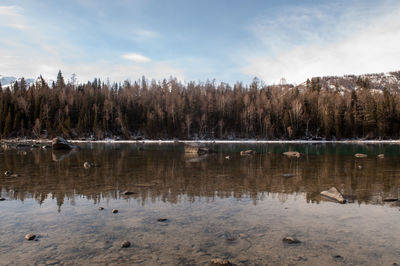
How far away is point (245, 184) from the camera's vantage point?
56.8ft

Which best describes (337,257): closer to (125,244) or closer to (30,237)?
(125,244)

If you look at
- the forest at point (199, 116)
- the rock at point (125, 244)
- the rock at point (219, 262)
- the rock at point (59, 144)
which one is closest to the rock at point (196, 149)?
the rock at point (59, 144)

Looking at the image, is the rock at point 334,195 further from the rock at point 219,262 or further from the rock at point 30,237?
the rock at point 30,237

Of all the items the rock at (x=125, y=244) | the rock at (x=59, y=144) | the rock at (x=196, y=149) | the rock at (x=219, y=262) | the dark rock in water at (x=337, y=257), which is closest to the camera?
the rock at (x=219, y=262)

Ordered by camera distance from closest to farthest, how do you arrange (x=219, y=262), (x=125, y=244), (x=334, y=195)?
(x=219, y=262) < (x=125, y=244) < (x=334, y=195)

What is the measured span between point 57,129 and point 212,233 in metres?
109

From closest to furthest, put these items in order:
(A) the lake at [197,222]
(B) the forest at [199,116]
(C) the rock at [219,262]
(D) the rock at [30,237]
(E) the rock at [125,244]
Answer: (C) the rock at [219,262] → (A) the lake at [197,222] → (E) the rock at [125,244] → (D) the rock at [30,237] → (B) the forest at [199,116]

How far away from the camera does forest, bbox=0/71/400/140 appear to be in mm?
102688

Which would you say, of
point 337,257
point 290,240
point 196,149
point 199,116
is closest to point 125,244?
point 290,240


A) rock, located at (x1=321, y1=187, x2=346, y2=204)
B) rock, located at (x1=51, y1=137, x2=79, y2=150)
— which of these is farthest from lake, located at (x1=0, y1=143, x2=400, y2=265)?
rock, located at (x1=51, y1=137, x2=79, y2=150)

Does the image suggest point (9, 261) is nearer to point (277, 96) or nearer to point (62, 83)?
point (277, 96)

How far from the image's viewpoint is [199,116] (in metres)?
122

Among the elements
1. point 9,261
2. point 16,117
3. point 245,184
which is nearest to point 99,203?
point 9,261

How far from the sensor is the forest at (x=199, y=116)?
337 feet
